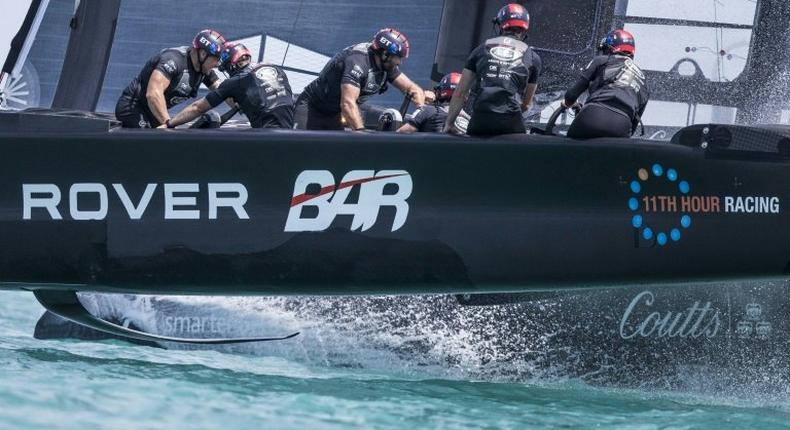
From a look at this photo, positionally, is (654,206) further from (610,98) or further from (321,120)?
(321,120)

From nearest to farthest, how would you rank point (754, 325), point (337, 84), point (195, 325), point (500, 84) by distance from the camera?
point (500, 84) < point (754, 325) < point (337, 84) < point (195, 325)

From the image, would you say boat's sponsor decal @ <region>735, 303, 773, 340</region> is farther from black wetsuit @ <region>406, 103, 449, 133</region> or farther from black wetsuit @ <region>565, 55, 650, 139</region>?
black wetsuit @ <region>406, 103, 449, 133</region>

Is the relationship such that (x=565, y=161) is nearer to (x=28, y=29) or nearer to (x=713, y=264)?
(x=713, y=264)

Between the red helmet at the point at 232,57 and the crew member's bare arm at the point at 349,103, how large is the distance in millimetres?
559

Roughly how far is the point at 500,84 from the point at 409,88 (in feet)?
4.63

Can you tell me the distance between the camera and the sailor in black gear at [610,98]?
501 cm

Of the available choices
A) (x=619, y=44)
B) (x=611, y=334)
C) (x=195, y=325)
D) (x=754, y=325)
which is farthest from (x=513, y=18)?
(x=195, y=325)

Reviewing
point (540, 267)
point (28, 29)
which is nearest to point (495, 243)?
point (540, 267)

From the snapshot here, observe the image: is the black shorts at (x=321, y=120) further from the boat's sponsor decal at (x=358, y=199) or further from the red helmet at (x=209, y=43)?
the boat's sponsor decal at (x=358, y=199)

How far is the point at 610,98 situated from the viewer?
522cm

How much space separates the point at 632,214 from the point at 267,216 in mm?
1424

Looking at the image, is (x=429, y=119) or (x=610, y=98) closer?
(x=610, y=98)

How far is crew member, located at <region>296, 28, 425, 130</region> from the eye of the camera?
586cm

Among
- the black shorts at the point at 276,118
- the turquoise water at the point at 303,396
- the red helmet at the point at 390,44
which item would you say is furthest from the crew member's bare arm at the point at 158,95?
the turquoise water at the point at 303,396
